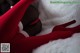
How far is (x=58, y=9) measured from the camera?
36.7 inches

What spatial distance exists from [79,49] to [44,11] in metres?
0.51

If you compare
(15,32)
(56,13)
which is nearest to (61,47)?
(15,32)

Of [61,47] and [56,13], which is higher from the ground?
[56,13]

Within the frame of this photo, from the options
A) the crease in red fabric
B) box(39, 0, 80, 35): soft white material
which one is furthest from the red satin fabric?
box(39, 0, 80, 35): soft white material

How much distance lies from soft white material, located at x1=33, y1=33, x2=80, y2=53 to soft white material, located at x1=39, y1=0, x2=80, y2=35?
302mm

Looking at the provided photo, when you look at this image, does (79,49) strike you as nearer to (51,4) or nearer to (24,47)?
(24,47)

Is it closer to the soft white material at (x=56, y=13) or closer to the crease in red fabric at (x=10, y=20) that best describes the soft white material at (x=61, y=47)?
the crease in red fabric at (x=10, y=20)

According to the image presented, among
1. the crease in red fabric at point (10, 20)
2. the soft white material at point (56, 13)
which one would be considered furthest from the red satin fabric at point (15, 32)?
the soft white material at point (56, 13)

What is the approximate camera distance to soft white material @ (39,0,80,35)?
2.93 ft

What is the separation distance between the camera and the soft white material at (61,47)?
20.5 inches

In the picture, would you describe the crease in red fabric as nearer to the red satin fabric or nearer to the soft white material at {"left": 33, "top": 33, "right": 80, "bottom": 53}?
the red satin fabric

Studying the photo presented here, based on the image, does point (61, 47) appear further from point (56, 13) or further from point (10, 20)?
point (56, 13)

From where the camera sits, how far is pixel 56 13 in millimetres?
941

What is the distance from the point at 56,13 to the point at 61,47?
1.40ft
